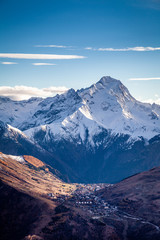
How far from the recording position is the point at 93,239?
19262cm

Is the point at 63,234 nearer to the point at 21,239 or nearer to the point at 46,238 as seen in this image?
the point at 46,238

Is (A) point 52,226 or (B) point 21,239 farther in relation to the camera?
(A) point 52,226

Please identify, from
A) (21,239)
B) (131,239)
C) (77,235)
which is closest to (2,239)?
(21,239)

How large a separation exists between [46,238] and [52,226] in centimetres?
1324

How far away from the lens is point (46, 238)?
611ft

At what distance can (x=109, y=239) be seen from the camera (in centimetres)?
19325

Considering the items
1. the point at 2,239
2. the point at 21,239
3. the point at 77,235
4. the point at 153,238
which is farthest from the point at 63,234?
the point at 153,238

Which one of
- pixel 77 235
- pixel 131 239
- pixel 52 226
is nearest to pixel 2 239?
pixel 52 226

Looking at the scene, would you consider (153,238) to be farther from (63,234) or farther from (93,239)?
(63,234)

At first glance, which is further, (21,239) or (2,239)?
(2,239)

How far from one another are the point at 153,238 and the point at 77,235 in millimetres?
44741

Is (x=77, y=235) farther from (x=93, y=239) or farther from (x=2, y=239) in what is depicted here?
(x=2, y=239)

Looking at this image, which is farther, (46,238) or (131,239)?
(131,239)

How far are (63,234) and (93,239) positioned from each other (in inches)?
709
